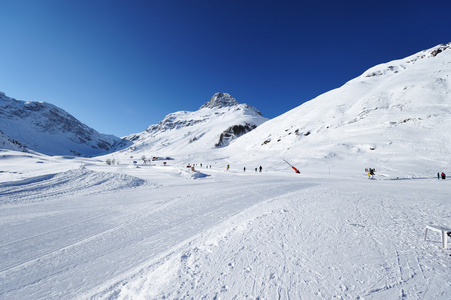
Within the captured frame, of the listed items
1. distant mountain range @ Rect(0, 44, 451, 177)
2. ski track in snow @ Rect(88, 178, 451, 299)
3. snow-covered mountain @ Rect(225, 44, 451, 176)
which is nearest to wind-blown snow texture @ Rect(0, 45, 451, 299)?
ski track in snow @ Rect(88, 178, 451, 299)

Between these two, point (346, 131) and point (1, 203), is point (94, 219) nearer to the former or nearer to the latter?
point (1, 203)

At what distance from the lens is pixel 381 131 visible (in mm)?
39750

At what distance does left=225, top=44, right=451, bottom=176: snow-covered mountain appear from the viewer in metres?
30.4

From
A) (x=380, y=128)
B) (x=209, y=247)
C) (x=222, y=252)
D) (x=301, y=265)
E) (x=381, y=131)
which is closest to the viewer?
(x=301, y=265)

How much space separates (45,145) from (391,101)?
24721cm

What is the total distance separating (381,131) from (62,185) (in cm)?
5263

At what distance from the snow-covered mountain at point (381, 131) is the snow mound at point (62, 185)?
30367mm

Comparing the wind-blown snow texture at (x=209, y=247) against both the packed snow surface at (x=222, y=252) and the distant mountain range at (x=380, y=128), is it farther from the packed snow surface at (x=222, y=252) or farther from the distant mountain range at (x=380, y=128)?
the distant mountain range at (x=380, y=128)

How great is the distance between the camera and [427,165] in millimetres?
26500

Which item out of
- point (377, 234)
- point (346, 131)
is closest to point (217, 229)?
point (377, 234)

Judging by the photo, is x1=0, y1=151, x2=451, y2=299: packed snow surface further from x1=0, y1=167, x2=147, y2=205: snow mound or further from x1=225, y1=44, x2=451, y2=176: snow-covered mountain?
x1=225, y1=44, x2=451, y2=176: snow-covered mountain

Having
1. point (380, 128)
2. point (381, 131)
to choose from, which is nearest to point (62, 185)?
point (381, 131)

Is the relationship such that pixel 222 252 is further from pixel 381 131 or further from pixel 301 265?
pixel 381 131

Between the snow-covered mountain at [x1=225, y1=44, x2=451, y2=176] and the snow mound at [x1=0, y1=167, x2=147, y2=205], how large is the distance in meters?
30.4
